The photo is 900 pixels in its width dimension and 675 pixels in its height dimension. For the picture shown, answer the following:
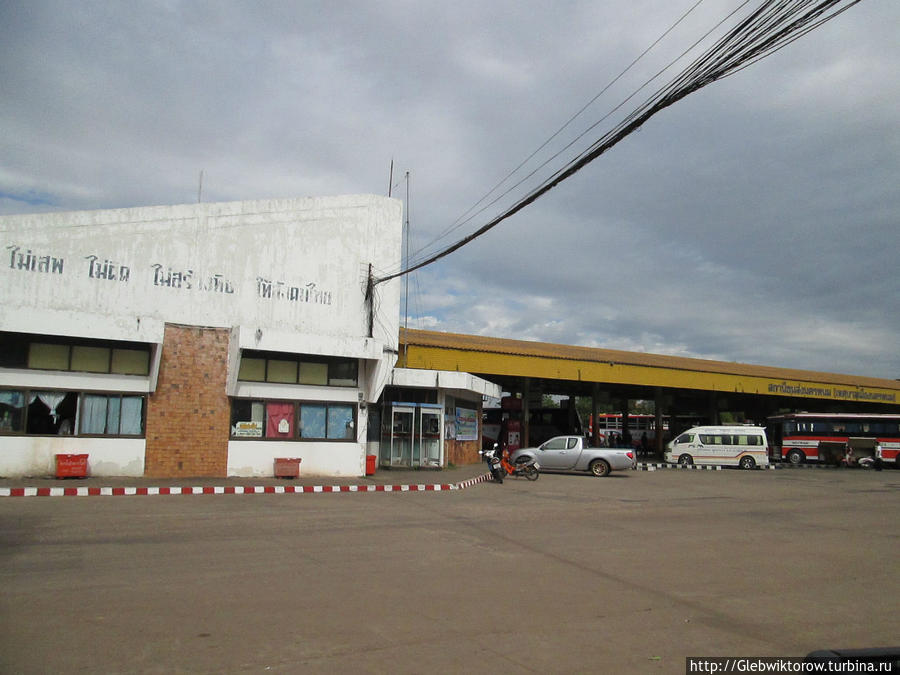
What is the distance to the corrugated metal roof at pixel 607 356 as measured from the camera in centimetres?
3344

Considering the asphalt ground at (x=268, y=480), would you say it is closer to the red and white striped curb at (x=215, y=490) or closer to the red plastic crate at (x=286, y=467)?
the red plastic crate at (x=286, y=467)

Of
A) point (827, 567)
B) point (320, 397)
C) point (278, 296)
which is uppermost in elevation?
point (278, 296)

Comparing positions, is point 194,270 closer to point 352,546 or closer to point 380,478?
point 380,478

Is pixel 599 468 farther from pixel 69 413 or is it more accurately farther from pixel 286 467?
pixel 69 413

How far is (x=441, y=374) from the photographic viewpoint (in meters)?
25.6

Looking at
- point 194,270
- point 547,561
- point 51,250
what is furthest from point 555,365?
point 547,561

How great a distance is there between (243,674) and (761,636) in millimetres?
4572

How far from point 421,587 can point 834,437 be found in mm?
36998

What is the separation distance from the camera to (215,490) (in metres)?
17.4

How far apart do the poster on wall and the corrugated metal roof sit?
339 centimetres

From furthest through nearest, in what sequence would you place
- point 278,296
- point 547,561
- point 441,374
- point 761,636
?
point 441,374 → point 278,296 → point 547,561 → point 761,636

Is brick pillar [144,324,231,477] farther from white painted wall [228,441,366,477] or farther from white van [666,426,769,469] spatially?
white van [666,426,769,469]

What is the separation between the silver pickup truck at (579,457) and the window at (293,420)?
8.10 metres

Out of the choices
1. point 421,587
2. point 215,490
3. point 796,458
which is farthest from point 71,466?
point 796,458
